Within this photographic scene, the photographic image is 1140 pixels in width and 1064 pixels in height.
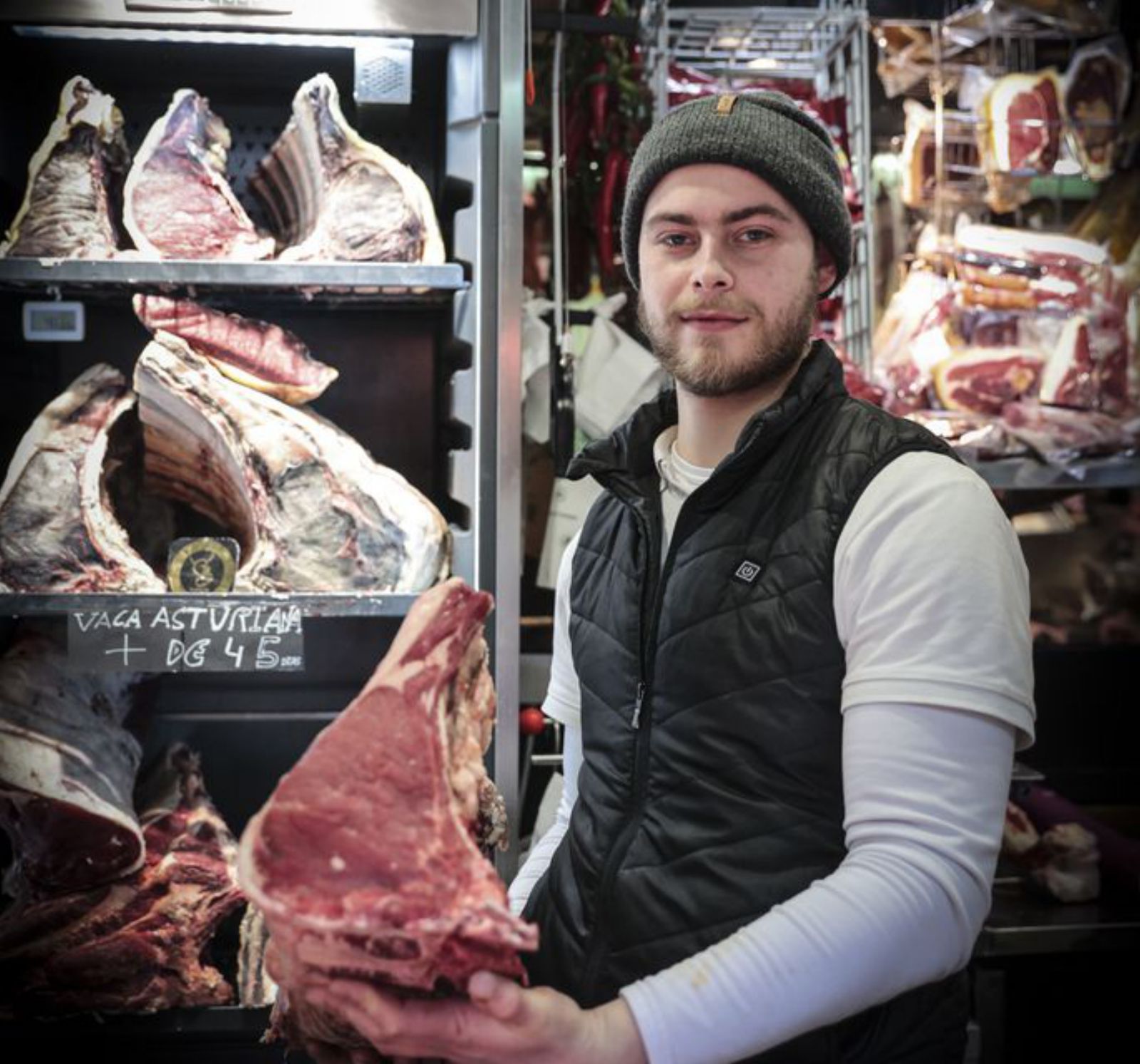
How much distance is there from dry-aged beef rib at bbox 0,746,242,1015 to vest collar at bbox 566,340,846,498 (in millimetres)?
1006

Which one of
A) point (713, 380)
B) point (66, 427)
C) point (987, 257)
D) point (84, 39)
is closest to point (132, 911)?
point (66, 427)

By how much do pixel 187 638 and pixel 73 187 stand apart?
79 centimetres

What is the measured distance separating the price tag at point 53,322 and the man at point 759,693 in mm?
1086

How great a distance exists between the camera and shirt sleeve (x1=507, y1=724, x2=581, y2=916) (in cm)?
165

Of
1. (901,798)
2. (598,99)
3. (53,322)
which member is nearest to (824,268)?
(901,798)

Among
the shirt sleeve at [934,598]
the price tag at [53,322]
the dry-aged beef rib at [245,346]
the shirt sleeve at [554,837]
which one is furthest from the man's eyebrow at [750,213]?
the price tag at [53,322]

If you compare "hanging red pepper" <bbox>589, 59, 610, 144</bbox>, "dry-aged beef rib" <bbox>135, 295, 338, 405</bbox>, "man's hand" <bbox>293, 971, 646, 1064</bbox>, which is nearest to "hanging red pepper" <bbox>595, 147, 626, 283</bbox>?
"hanging red pepper" <bbox>589, 59, 610, 144</bbox>

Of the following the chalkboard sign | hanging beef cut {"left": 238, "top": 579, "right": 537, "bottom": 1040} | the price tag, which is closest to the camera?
hanging beef cut {"left": 238, "top": 579, "right": 537, "bottom": 1040}

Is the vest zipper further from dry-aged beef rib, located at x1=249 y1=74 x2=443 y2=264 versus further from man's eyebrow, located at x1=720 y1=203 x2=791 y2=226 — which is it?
dry-aged beef rib, located at x1=249 y1=74 x2=443 y2=264

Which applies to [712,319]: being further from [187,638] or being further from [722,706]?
[187,638]

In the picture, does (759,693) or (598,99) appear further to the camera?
(598,99)

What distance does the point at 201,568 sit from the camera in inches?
76.9

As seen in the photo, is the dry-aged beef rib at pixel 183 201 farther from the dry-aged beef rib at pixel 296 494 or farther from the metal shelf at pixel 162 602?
the metal shelf at pixel 162 602

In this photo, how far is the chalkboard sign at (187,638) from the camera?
1.85 m
